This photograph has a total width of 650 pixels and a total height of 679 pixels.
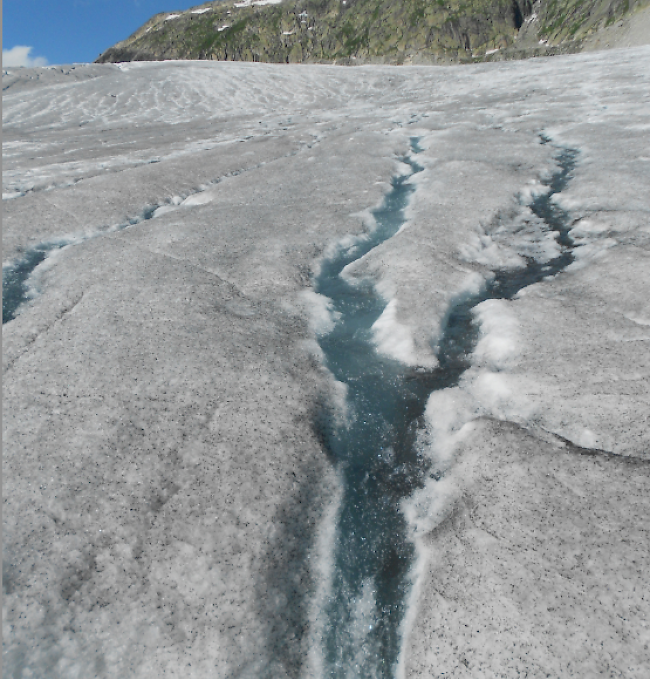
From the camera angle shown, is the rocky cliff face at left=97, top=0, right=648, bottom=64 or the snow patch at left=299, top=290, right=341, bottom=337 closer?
the snow patch at left=299, top=290, right=341, bottom=337

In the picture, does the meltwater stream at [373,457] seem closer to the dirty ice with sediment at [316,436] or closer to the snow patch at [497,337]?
the dirty ice with sediment at [316,436]

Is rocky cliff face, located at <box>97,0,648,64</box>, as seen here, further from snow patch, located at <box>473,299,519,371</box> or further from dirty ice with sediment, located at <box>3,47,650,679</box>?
snow patch, located at <box>473,299,519,371</box>

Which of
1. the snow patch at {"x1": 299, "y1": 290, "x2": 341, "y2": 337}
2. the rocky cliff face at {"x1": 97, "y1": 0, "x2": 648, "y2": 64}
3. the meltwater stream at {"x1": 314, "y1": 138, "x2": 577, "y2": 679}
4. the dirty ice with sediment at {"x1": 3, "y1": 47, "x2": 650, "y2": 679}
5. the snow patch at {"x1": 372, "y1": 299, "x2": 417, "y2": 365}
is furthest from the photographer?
the rocky cliff face at {"x1": 97, "y1": 0, "x2": 648, "y2": 64}

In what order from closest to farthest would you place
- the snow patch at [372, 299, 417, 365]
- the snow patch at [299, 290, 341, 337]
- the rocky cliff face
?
the snow patch at [372, 299, 417, 365], the snow patch at [299, 290, 341, 337], the rocky cliff face

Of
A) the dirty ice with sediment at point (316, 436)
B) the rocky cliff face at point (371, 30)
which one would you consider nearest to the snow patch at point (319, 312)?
the dirty ice with sediment at point (316, 436)

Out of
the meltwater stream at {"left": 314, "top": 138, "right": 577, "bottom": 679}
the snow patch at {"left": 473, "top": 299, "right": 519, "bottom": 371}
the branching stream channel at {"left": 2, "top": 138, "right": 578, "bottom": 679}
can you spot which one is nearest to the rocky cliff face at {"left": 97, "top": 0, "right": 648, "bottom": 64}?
the snow patch at {"left": 473, "top": 299, "right": 519, "bottom": 371}

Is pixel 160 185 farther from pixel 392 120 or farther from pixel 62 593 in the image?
pixel 392 120
